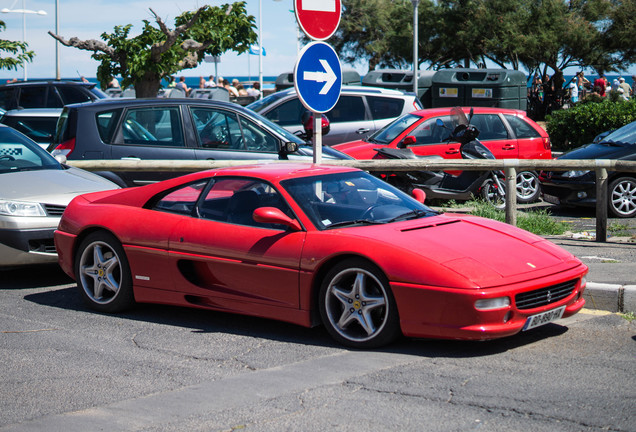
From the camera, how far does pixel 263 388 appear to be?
5270 millimetres

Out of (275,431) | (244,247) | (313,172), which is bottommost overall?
(275,431)

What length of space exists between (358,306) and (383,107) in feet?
40.2

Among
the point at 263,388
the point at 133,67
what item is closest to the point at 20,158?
the point at 263,388

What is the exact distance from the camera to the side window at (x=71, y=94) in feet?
64.6

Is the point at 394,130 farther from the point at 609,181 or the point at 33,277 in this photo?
the point at 33,277

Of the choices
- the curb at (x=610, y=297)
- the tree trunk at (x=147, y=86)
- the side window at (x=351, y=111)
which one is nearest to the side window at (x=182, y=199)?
the curb at (x=610, y=297)

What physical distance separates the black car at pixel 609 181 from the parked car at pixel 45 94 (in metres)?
10.5

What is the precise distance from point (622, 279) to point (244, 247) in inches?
126

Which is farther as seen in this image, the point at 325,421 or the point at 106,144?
the point at 106,144

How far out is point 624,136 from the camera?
13.8 m

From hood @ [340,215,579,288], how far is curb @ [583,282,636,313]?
0.87m

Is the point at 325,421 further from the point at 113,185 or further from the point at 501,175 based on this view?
the point at 501,175

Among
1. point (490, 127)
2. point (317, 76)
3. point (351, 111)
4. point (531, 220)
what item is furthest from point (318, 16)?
point (351, 111)

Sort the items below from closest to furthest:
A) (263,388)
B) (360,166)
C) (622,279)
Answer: (263,388)
(622,279)
(360,166)
